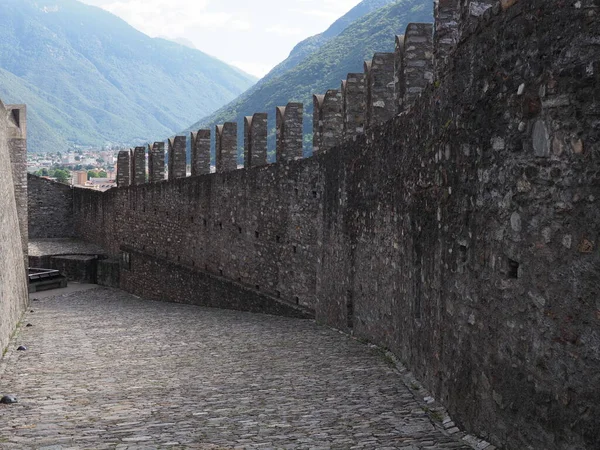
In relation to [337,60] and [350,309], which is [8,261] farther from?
[337,60]

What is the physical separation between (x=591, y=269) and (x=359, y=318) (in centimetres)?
681

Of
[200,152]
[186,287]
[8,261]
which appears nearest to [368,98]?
[8,261]

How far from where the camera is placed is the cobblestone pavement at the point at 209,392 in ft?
17.9

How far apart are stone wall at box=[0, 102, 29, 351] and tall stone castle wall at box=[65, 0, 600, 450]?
4.68m

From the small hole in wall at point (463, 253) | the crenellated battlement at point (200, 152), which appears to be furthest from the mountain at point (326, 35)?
the small hole in wall at point (463, 253)

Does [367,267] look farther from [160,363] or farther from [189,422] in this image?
[189,422]

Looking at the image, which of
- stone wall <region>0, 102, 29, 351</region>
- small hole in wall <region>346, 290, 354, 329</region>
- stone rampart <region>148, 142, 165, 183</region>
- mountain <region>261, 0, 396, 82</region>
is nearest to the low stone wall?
stone rampart <region>148, 142, 165, 183</region>

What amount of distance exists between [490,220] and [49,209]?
30.6m

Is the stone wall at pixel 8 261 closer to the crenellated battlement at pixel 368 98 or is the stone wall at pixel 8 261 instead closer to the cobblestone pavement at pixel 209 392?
the cobblestone pavement at pixel 209 392

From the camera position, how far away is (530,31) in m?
4.22

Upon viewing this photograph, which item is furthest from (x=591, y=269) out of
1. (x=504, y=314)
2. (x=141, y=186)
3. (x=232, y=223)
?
(x=141, y=186)

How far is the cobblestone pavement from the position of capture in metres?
5.46

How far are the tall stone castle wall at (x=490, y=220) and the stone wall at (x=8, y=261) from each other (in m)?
4.68

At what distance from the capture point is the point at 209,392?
7340mm
